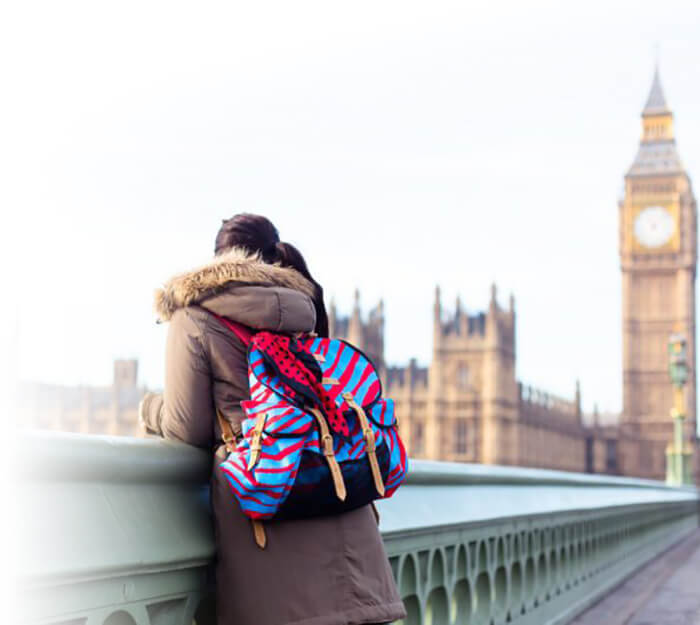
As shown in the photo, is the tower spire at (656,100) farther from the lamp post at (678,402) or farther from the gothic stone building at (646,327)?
the lamp post at (678,402)

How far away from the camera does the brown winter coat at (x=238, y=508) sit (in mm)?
2059

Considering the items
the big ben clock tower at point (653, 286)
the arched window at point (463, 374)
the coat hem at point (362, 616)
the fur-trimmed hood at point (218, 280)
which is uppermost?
the big ben clock tower at point (653, 286)

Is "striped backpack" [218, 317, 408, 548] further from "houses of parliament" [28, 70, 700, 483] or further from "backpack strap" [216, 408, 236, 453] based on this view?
"houses of parliament" [28, 70, 700, 483]

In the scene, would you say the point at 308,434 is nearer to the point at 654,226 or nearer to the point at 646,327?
the point at 654,226

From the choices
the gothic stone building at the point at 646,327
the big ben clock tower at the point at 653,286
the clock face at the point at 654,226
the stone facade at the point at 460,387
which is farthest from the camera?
the clock face at the point at 654,226

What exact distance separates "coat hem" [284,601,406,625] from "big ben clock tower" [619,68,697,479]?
6812 cm

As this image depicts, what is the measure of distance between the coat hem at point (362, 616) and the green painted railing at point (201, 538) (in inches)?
8.8

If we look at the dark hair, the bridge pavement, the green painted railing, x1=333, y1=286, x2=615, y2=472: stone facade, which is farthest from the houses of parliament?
the dark hair

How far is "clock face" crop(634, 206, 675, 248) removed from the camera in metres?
69.7

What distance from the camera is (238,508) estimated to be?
2.11 metres

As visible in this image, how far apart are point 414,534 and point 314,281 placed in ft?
3.47

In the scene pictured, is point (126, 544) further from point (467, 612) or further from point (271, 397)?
point (467, 612)

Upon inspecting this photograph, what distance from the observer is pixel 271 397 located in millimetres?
2086

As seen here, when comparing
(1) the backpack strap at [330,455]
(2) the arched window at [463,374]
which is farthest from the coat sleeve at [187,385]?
(2) the arched window at [463,374]
